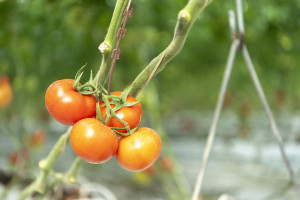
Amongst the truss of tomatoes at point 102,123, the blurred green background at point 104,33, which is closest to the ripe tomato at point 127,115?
the truss of tomatoes at point 102,123

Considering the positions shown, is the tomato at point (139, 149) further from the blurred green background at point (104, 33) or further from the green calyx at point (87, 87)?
the blurred green background at point (104, 33)

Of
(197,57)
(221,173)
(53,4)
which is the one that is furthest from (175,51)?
(221,173)

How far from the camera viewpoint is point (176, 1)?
33.4 inches

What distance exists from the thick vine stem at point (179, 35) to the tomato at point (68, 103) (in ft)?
0.14

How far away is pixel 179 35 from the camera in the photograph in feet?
0.83

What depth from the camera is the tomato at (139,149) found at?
0.25 m

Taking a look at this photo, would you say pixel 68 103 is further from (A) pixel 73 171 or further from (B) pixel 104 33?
(B) pixel 104 33

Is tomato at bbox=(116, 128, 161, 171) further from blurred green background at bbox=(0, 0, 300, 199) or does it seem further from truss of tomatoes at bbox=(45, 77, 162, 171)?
blurred green background at bbox=(0, 0, 300, 199)

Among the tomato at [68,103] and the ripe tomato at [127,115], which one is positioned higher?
the tomato at [68,103]

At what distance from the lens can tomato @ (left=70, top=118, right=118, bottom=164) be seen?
0.79 ft

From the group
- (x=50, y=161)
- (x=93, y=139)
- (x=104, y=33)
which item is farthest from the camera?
(x=104, y=33)

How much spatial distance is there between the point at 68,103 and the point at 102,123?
27 millimetres

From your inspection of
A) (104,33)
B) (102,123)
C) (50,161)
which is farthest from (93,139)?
(104,33)

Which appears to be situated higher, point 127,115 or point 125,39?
point 127,115
